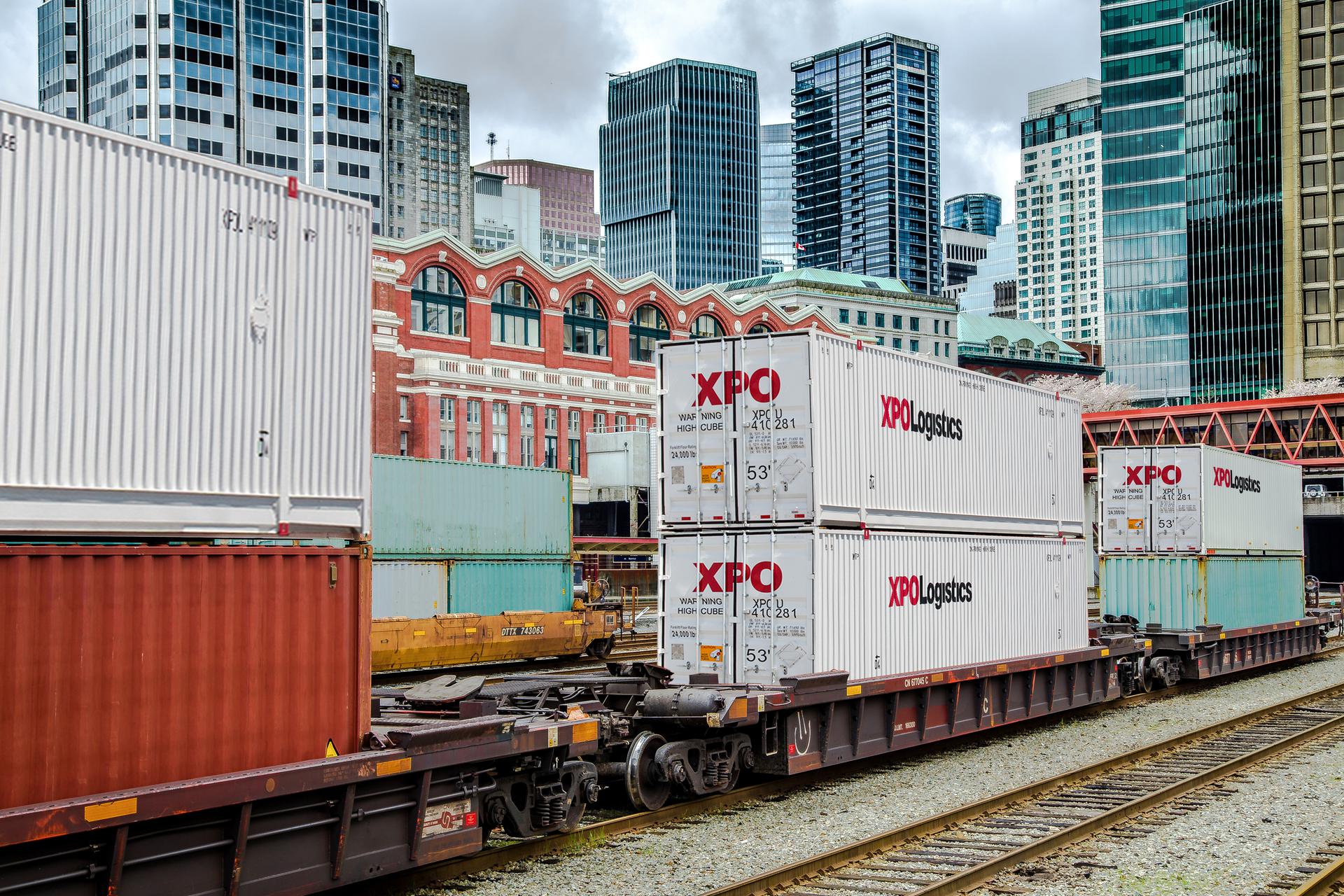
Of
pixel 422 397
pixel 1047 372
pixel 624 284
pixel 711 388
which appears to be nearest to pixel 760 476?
pixel 711 388

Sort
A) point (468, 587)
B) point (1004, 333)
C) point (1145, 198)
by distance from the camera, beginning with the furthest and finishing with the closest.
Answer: point (1004, 333) < point (1145, 198) < point (468, 587)

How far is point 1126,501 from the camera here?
26.4 meters

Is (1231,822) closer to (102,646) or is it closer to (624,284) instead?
(102,646)

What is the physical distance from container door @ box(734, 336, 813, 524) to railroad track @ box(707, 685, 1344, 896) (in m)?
3.72

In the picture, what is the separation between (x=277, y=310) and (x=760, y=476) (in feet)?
22.8

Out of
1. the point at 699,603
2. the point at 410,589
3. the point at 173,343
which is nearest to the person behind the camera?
the point at 173,343

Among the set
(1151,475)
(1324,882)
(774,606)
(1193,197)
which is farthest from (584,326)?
(1193,197)

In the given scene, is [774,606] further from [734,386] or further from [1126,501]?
[1126,501]

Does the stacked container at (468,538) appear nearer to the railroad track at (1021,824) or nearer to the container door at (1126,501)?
the container door at (1126,501)

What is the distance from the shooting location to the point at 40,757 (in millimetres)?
7785

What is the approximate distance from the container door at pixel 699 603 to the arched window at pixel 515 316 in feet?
176

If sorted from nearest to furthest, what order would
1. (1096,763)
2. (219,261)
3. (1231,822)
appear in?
(219,261)
(1231,822)
(1096,763)

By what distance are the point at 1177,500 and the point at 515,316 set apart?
48142 mm

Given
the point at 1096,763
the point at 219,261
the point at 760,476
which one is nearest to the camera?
the point at 219,261
